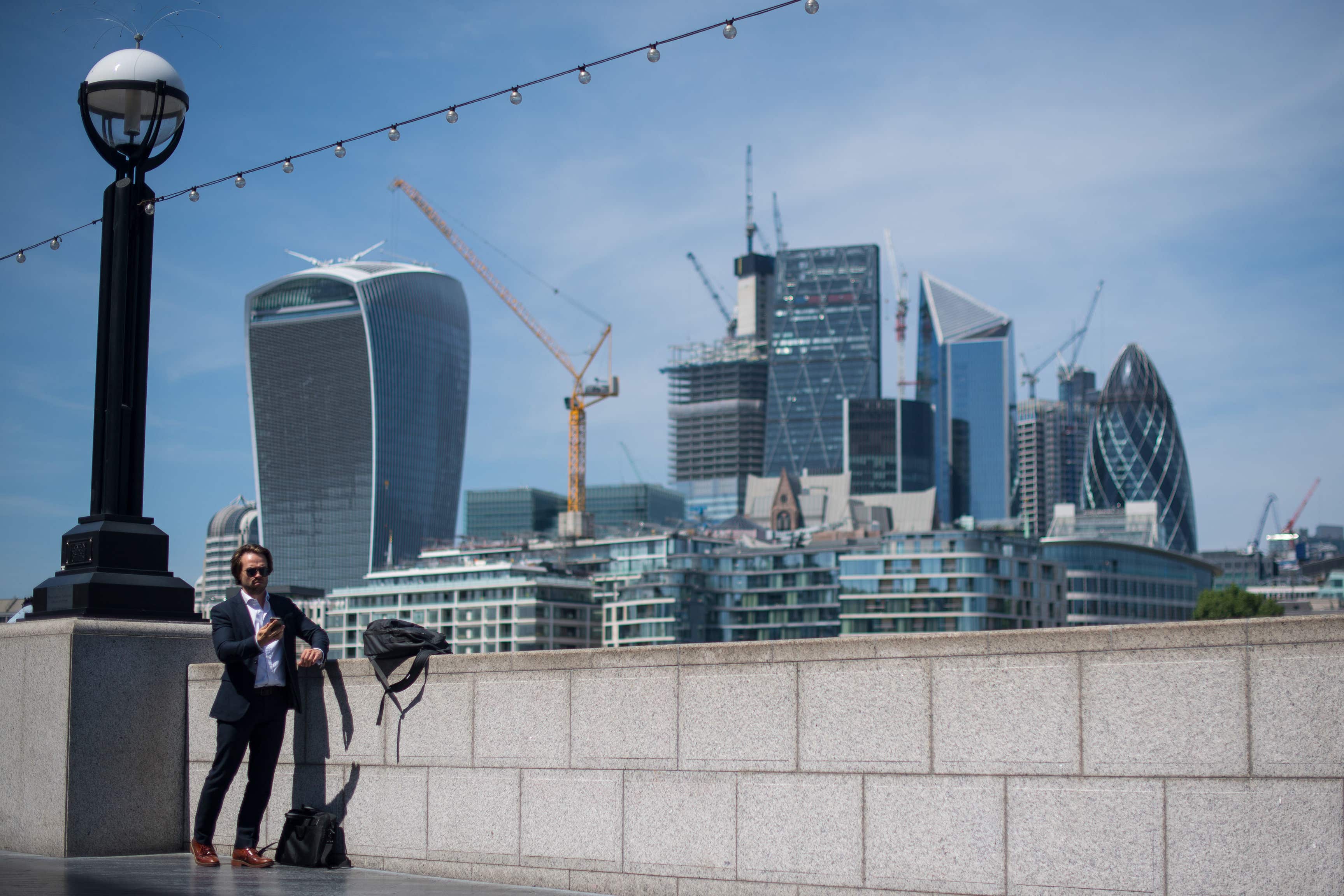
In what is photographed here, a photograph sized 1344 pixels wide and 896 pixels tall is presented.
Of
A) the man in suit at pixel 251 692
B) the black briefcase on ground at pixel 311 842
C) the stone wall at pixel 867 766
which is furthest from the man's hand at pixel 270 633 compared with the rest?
the black briefcase on ground at pixel 311 842

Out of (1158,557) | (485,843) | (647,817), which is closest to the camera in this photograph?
(647,817)

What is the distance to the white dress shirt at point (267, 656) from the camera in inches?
402

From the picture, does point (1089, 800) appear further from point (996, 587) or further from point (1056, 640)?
point (996, 587)

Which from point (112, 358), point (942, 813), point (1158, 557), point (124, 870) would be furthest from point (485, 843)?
point (1158, 557)

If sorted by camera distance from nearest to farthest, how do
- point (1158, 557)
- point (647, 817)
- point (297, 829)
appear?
point (647, 817) → point (297, 829) → point (1158, 557)

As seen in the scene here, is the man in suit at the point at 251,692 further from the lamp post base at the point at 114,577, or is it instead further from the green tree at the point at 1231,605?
the green tree at the point at 1231,605

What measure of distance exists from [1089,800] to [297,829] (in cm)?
593

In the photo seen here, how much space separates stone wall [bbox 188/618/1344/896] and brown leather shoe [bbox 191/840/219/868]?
66 cm

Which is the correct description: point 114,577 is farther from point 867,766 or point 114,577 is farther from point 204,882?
point 867,766

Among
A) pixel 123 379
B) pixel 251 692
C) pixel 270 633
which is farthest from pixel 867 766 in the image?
pixel 123 379

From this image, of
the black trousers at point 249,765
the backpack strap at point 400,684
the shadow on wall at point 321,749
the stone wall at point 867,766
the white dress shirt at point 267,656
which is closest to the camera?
the stone wall at point 867,766

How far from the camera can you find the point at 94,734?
10.8 m

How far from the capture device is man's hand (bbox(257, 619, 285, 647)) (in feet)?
32.6

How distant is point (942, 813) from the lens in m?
7.59
